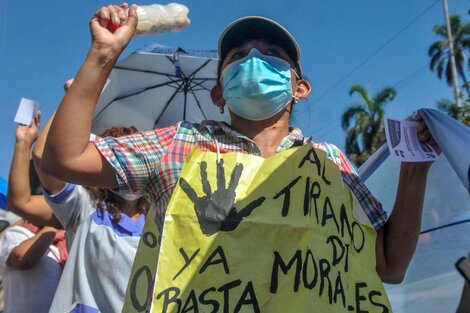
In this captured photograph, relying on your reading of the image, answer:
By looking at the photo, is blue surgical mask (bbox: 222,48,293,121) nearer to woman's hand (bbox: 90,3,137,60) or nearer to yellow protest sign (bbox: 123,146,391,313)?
yellow protest sign (bbox: 123,146,391,313)

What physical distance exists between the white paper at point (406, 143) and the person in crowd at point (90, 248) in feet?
3.67

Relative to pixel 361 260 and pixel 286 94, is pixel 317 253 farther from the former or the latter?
pixel 286 94

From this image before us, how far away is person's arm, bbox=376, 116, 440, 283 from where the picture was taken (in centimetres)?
168

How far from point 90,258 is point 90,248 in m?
0.04

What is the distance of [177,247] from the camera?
1.30 metres

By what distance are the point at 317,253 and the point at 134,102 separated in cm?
317

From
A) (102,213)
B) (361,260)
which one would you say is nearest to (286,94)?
(361,260)

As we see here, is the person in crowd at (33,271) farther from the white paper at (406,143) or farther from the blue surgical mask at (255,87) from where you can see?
the white paper at (406,143)

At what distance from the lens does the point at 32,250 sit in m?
2.73

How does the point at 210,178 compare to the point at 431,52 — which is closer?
the point at 210,178

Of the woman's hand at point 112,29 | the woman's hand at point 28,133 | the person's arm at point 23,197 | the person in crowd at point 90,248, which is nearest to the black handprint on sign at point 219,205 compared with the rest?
the woman's hand at point 112,29

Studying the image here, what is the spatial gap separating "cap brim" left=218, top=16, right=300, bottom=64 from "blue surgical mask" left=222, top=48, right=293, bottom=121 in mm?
85

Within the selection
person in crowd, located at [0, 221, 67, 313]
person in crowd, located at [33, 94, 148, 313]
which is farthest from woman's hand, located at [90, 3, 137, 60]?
person in crowd, located at [0, 221, 67, 313]

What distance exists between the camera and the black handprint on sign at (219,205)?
1.33m
